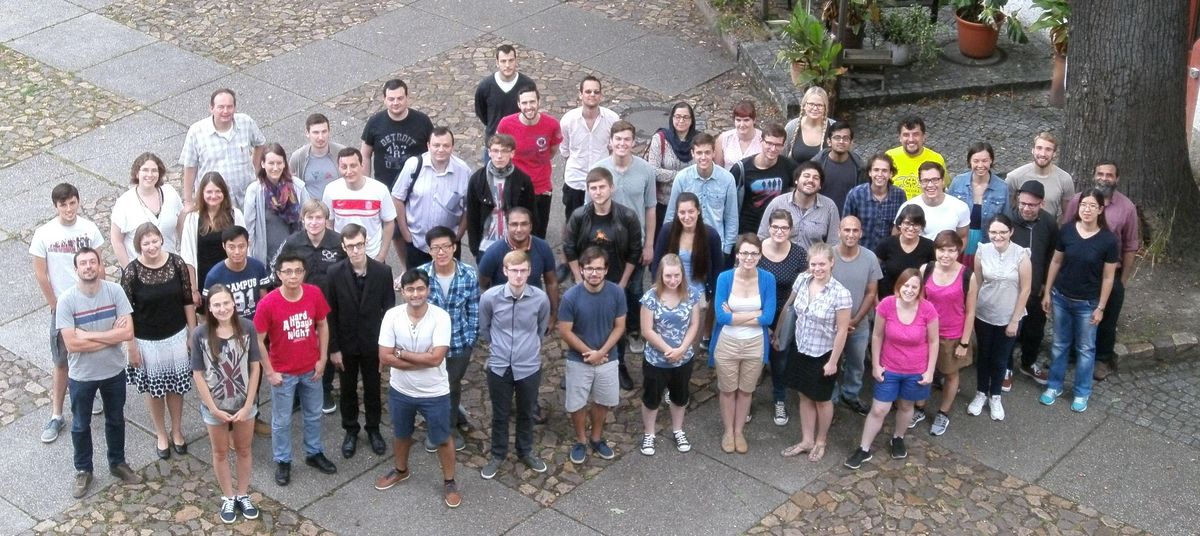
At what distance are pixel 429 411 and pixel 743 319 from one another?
1.99m

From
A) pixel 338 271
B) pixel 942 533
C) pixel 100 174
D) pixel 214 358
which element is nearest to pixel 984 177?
pixel 942 533

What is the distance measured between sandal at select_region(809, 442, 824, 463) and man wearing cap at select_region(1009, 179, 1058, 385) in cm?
172

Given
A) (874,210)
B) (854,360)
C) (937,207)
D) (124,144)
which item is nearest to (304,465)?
(854,360)

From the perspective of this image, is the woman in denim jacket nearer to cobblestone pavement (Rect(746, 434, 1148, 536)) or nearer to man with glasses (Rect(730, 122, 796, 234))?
man with glasses (Rect(730, 122, 796, 234))

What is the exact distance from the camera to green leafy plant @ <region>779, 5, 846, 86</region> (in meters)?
12.8

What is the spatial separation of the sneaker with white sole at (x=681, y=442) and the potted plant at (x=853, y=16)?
5.48m

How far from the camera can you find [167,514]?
834 centimetres

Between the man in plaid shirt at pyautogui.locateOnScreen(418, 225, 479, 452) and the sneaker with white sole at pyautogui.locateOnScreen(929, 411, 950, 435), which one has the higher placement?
the man in plaid shirt at pyautogui.locateOnScreen(418, 225, 479, 452)

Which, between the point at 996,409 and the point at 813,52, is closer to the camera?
the point at 996,409

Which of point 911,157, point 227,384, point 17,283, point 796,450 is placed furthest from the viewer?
point 17,283

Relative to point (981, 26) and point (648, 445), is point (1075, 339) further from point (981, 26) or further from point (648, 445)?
point (981, 26)

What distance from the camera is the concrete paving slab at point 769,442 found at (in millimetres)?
8820

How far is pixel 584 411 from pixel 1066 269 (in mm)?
3276

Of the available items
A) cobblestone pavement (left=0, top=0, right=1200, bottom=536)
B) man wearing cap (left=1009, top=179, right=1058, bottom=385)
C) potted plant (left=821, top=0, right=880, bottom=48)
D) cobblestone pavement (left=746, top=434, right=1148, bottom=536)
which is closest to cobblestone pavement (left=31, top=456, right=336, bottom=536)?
cobblestone pavement (left=0, top=0, right=1200, bottom=536)
